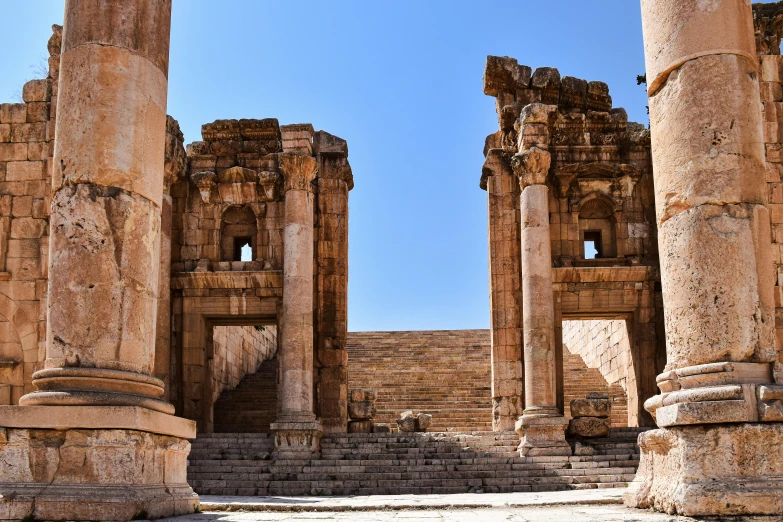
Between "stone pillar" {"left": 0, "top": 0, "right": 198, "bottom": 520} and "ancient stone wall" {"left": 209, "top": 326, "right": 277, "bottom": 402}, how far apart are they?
44.0 ft

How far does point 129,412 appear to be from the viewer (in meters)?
7.19

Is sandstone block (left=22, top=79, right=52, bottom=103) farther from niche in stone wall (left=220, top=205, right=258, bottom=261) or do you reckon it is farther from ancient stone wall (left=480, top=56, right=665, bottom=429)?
ancient stone wall (left=480, top=56, right=665, bottom=429)

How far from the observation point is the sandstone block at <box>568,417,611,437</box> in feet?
58.1

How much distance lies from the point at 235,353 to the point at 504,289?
10.7 m

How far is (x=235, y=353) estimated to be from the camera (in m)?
27.3

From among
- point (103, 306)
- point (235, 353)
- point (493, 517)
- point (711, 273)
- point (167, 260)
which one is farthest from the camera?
point (235, 353)

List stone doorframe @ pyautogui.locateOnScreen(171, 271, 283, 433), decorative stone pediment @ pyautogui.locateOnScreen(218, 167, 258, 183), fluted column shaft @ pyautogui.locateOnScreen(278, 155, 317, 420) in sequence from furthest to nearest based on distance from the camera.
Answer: decorative stone pediment @ pyautogui.locateOnScreen(218, 167, 258, 183) → stone doorframe @ pyautogui.locateOnScreen(171, 271, 283, 433) → fluted column shaft @ pyautogui.locateOnScreen(278, 155, 317, 420)

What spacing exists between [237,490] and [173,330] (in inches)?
261

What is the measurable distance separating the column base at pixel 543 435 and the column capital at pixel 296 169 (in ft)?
23.6

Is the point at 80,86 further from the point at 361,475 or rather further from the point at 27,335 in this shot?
the point at 27,335

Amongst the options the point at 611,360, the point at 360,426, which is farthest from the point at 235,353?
the point at 611,360

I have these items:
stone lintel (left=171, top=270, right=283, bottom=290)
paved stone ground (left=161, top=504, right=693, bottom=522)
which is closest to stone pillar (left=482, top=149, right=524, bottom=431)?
stone lintel (left=171, top=270, right=283, bottom=290)

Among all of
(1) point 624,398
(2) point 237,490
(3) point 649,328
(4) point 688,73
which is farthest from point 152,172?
(1) point 624,398

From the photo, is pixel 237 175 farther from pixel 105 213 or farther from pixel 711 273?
pixel 711 273
